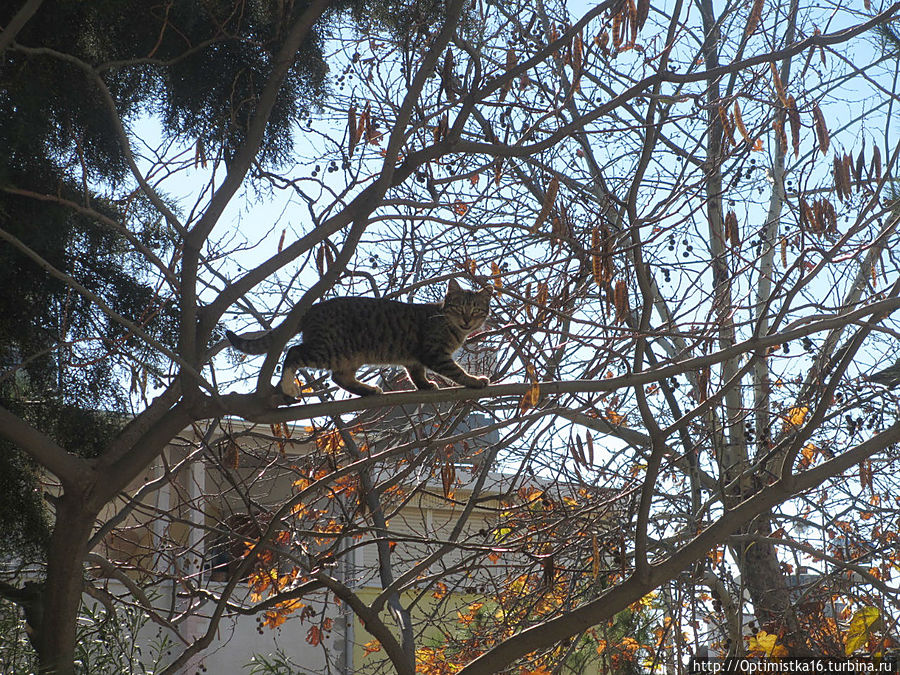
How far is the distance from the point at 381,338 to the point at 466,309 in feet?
1.83

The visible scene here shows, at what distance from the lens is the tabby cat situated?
14.6ft

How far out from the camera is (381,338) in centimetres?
481

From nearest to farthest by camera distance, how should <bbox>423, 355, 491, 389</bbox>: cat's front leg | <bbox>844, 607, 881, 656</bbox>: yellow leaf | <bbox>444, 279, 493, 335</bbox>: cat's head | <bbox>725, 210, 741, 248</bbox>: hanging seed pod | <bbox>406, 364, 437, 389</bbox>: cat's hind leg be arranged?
<bbox>844, 607, 881, 656</bbox>: yellow leaf → <bbox>725, 210, 741, 248</bbox>: hanging seed pod → <bbox>423, 355, 491, 389</bbox>: cat's front leg → <bbox>444, 279, 493, 335</bbox>: cat's head → <bbox>406, 364, 437, 389</bbox>: cat's hind leg

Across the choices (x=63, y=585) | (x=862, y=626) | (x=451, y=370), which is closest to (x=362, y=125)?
(x=451, y=370)


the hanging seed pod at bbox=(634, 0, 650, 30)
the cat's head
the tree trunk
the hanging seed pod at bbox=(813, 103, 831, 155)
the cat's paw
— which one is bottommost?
the tree trunk

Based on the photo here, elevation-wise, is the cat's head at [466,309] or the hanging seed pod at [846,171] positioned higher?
the cat's head at [466,309]

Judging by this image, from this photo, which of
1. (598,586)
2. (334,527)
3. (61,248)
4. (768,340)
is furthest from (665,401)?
(61,248)

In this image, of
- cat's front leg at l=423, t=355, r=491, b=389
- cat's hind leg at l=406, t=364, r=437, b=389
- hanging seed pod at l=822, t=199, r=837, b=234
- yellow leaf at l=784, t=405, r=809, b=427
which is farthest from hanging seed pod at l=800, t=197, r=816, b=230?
cat's hind leg at l=406, t=364, r=437, b=389

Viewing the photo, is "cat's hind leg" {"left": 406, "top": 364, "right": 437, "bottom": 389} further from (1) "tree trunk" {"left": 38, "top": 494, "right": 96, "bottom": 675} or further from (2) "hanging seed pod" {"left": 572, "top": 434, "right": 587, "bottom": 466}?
(1) "tree trunk" {"left": 38, "top": 494, "right": 96, "bottom": 675}

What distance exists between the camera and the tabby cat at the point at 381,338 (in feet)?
14.6

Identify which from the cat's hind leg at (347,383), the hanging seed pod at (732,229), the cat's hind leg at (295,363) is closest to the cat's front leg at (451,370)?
the cat's hind leg at (347,383)

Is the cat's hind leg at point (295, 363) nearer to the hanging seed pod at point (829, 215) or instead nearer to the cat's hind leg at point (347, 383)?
the cat's hind leg at point (347, 383)

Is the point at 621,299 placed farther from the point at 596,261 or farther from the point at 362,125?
the point at 362,125

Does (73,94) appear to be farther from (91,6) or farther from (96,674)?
(96,674)
